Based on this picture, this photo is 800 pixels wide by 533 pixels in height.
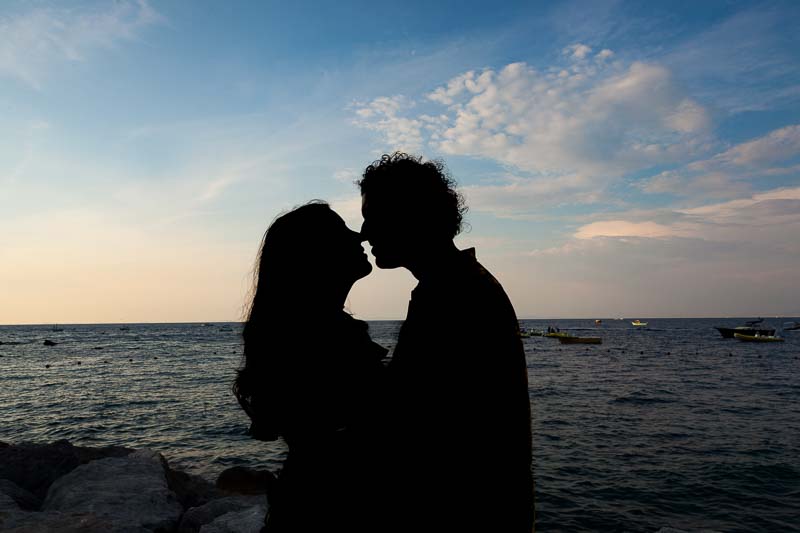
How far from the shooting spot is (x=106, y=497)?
7.34 meters

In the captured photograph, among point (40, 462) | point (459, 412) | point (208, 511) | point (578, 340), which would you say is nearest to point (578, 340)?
point (578, 340)

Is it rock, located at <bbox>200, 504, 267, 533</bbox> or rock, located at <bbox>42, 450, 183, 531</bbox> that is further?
rock, located at <bbox>42, 450, 183, 531</bbox>

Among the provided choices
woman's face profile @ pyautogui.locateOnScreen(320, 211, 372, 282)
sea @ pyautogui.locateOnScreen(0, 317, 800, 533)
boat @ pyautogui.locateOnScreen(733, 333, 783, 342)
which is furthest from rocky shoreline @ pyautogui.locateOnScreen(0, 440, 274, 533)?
boat @ pyautogui.locateOnScreen(733, 333, 783, 342)

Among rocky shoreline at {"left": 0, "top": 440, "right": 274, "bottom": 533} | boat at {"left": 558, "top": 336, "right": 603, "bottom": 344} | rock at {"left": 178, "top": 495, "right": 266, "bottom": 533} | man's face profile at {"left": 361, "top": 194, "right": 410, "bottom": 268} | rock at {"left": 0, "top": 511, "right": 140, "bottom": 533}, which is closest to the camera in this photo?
man's face profile at {"left": 361, "top": 194, "right": 410, "bottom": 268}

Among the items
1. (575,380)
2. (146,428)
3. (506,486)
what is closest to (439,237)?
(506,486)

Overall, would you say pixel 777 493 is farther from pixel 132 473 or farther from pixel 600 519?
pixel 132 473

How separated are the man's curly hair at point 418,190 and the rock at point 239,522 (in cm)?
584

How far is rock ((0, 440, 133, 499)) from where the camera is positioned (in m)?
9.05

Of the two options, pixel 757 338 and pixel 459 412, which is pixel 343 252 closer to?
pixel 459 412

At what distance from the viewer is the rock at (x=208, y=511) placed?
7.20 m

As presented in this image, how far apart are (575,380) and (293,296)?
1474 inches

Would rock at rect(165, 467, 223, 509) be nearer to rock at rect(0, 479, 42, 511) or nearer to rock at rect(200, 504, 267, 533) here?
rock at rect(0, 479, 42, 511)

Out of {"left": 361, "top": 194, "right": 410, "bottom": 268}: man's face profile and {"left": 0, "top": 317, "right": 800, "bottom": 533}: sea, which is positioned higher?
{"left": 361, "top": 194, "right": 410, "bottom": 268}: man's face profile

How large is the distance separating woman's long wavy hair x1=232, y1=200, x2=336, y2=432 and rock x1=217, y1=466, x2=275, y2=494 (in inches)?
411
